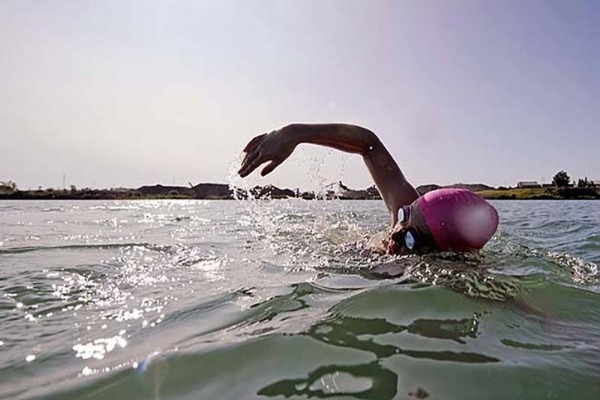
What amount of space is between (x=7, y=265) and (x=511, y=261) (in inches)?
194

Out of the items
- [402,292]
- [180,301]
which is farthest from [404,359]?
[180,301]

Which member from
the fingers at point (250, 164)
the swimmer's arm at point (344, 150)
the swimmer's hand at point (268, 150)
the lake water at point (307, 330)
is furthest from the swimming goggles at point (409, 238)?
the fingers at point (250, 164)

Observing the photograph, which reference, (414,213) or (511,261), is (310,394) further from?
(511,261)

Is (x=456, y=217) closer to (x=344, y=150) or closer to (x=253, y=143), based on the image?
(x=344, y=150)

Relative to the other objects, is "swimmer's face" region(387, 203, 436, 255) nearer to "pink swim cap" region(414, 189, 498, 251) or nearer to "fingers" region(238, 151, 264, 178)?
"pink swim cap" region(414, 189, 498, 251)

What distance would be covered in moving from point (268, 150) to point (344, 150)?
4.18 ft

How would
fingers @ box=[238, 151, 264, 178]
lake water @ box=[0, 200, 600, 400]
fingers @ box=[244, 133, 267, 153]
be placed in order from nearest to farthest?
lake water @ box=[0, 200, 600, 400] < fingers @ box=[238, 151, 264, 178] < fingers @ box=[244, 133, 267, 153]

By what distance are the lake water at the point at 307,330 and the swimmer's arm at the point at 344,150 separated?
2.71 ft

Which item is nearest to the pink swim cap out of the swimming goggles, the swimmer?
the swimmer

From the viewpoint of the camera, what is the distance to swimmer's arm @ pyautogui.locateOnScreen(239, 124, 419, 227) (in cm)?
401

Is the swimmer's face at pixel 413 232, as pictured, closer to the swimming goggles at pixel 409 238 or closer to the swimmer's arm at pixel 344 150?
the swimming goggles at pixel 409 238

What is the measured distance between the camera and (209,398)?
1.62 meters

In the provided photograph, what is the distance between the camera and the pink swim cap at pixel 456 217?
3.97 meters

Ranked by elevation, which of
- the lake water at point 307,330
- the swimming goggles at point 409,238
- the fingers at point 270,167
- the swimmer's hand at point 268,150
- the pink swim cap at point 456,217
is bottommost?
the lake water at point 307,330
